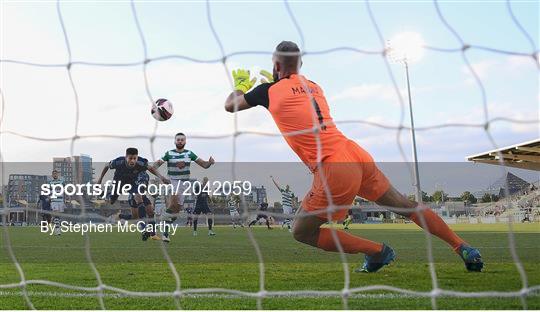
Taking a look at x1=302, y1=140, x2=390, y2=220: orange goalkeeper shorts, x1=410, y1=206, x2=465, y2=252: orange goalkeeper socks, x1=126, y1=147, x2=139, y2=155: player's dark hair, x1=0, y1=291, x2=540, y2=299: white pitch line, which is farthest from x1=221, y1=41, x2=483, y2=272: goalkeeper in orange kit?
x1=126, y1=147, x2=139, y2=155: player's dark hair

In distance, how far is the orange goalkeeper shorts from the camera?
157 inches

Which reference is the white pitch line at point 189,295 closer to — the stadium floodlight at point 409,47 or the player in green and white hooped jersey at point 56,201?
the stadium floodlight at point 409,47

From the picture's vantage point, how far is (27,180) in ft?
63.9

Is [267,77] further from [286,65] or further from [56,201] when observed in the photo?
[56,201]

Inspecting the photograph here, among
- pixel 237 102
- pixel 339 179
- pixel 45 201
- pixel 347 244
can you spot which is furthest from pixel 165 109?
pixel 45 201

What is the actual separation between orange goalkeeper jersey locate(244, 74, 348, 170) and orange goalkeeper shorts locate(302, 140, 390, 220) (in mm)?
67

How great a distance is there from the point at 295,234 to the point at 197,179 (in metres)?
6.92

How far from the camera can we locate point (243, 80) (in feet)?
14.5

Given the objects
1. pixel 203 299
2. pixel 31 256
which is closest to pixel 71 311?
pixel 203 299

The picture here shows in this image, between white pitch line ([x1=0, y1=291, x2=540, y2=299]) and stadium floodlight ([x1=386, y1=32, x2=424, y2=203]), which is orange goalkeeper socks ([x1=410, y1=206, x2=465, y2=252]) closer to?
stadium floodlight ([x1=386, y1=32, x2=424, y2=203])

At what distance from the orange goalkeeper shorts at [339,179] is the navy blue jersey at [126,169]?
5.81m

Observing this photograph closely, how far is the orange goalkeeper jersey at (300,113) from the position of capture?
13.4 ft

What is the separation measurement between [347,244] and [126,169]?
5.67 m

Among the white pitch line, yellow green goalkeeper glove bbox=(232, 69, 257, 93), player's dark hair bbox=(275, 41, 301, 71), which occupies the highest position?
player's dark hair bbox=(275, 41, 301, 71)
